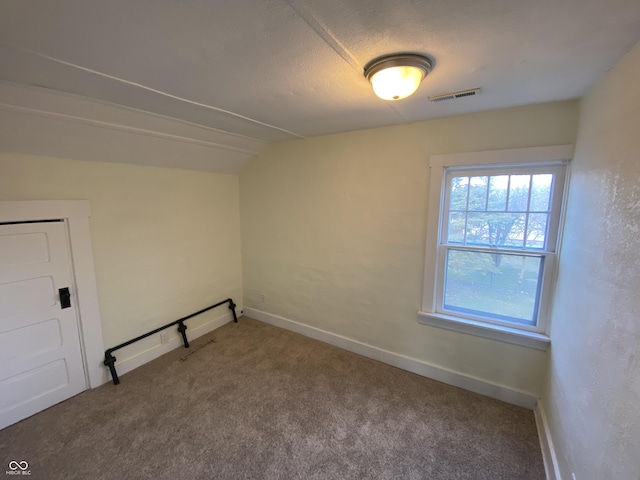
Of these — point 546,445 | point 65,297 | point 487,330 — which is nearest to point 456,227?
point 487,330

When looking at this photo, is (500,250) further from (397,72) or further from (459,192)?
(397,72)

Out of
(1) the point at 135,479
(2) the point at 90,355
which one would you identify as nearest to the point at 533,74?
(1) the point at 135,479

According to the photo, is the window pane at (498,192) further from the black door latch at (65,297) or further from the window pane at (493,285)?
the black door latch at (65,297)

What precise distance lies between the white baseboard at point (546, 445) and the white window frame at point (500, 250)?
475mm

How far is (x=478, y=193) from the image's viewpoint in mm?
2148

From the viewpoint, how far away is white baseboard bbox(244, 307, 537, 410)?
2.14 m

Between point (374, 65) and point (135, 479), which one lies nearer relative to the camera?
point (374, 65)

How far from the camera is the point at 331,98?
1730mm

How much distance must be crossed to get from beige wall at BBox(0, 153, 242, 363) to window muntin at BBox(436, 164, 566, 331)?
2.56 metres

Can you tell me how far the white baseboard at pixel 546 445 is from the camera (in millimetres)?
1524

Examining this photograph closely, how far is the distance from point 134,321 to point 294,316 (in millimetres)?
1663

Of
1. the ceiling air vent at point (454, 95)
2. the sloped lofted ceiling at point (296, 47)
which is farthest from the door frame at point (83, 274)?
the ceiling air vent at point (454, 95)

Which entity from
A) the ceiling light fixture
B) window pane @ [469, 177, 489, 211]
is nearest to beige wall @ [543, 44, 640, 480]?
window pane @ [469, 177, 489, 211]

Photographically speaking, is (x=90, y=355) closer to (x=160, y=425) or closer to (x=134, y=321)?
(x=134, y=321)
